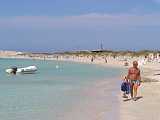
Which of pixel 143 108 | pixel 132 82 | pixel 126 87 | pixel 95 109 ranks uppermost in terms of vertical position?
pixel 132 82

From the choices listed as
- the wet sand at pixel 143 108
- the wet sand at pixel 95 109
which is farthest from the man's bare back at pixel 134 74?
the wet sand at pixel 95 109

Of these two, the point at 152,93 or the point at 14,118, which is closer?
the point at 14,118

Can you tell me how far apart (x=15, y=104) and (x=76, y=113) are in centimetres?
371

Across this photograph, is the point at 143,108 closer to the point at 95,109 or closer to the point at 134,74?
the point at 95,109

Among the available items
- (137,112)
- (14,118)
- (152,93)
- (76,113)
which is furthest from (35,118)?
(152,93)

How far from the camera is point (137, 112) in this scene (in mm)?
16969

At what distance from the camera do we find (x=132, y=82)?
2025cm

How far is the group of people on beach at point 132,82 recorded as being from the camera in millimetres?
19889

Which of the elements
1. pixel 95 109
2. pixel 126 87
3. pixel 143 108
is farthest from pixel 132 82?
pixel 143 108

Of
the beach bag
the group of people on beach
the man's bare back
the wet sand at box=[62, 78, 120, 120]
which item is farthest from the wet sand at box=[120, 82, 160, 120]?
the man's bare back

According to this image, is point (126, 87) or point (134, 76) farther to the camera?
point (126, 87)

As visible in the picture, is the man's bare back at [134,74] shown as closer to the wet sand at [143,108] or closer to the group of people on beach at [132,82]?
the group of people on beach at [132,82]

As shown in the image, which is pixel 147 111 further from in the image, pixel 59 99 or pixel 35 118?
pixel 59 99

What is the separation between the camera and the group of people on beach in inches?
783
